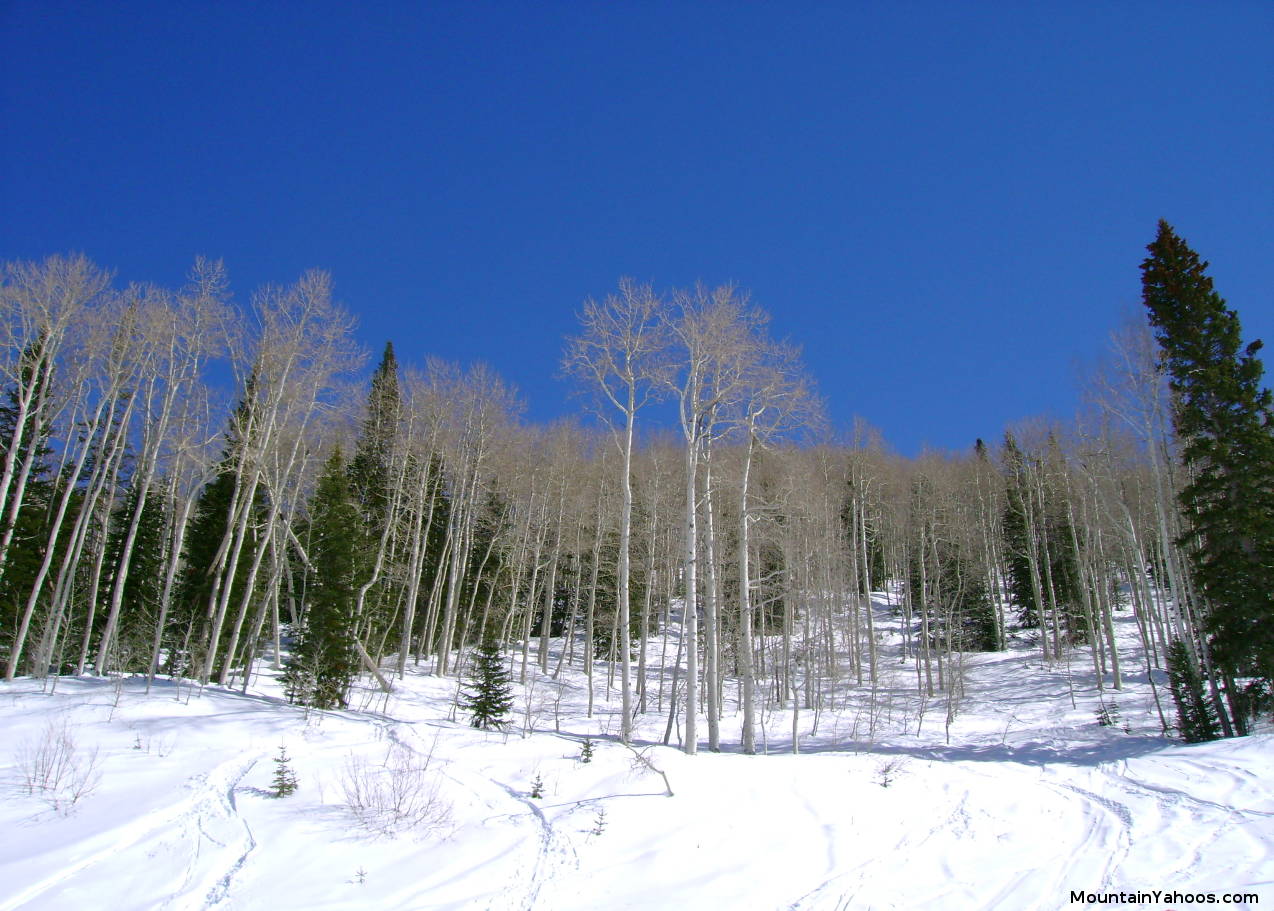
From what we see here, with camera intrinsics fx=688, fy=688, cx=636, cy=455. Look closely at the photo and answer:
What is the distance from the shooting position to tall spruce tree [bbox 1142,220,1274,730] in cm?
1652

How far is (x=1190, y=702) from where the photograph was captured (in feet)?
60.1

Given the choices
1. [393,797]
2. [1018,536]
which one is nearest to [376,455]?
[393,797]

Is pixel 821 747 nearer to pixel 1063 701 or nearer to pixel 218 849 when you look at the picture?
pixel 1063 701

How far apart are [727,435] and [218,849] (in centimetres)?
1196

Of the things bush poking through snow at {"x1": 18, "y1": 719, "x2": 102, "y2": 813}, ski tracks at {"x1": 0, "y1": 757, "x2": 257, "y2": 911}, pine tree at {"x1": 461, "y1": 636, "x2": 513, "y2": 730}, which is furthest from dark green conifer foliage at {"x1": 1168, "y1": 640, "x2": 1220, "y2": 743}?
bush poking through snow at {"x1": 18, "y1": 719, "x2": 102, "y2": 813}

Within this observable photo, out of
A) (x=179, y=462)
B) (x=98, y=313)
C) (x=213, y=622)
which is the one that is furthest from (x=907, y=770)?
(x=98, y=313)

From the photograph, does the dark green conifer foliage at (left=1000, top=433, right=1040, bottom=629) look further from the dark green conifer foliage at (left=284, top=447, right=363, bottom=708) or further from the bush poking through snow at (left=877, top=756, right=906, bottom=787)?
the dark green conifer foliage at (left=284, top=447, right=363, bottom=708)

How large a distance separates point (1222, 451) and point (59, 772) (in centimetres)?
2414

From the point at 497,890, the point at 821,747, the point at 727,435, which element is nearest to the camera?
the point at 497,890

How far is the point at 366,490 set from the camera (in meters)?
30.1

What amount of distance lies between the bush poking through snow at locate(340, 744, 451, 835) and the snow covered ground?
5 cm

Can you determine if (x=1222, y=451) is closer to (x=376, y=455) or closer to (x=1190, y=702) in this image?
(x=1190, y=702)

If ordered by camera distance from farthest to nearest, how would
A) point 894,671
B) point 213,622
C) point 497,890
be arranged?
point 894,671 < point 213,622 < point 497,890

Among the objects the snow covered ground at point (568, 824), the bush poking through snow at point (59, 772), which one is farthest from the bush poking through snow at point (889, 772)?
the bush poking through snow at point (59, 772)
